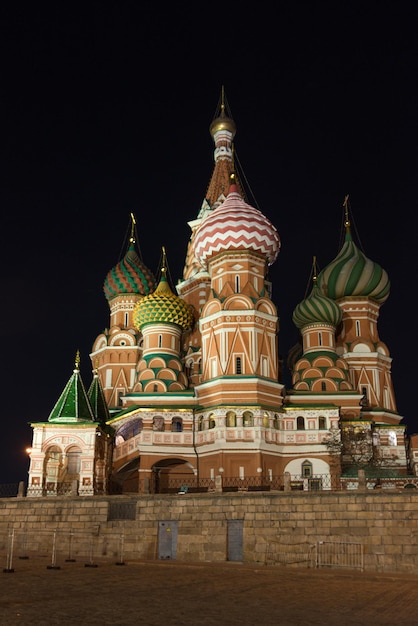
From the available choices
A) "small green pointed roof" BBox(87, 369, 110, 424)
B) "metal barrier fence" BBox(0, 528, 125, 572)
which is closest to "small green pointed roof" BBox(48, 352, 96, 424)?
"small green pointed roof" BBox(87, 369, 110, 424)

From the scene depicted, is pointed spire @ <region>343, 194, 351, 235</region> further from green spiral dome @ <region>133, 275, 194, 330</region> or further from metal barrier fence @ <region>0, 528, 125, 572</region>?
metal barrier fence @ <region>0, 528, 125, 572</region>

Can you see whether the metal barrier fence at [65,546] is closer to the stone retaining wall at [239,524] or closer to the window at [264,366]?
→ the stone retaining wall at [239,524]

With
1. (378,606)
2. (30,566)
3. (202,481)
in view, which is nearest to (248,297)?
(202,481)

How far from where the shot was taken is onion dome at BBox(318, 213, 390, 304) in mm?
42000

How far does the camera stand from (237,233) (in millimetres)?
36688

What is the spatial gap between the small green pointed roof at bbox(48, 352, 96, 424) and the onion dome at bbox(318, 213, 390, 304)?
1764 cm

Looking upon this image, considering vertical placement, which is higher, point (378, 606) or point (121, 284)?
point (121, 284)

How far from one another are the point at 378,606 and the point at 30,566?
10111 mm

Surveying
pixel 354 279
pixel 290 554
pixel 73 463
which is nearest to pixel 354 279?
pixel 354 279

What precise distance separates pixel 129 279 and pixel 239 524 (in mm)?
27809

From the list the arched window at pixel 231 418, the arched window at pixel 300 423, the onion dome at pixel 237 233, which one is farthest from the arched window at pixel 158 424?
the onion dome at pixel 237 233

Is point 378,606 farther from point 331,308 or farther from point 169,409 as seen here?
point 331,308

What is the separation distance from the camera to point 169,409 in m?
34.4

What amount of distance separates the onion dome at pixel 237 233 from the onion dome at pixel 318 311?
3860mm
